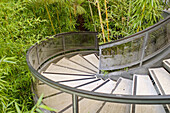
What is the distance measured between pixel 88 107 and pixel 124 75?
1.78 meters

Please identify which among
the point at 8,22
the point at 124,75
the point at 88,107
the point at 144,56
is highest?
the point at 8,22

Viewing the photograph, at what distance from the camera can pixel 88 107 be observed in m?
1.77

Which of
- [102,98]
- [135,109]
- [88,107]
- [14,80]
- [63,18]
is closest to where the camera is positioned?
[102,98]

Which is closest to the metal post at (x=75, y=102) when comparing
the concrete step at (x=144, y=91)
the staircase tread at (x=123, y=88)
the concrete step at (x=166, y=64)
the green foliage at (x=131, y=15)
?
the concrete step at (x=144, y=91)

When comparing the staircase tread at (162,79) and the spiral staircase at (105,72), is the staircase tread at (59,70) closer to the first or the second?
the spiral staircase at (105,72)

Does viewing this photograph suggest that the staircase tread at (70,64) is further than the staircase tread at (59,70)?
Yes

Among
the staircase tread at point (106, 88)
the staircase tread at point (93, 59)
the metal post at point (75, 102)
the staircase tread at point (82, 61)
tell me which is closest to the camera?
the metal post at point (75, 102)

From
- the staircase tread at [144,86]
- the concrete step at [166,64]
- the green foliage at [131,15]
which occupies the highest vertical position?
the green foliage at [131,15]

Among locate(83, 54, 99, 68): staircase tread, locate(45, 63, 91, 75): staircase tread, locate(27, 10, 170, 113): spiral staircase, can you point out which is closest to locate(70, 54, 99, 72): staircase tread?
locate(27, 10, 170, 113): spiral staircase

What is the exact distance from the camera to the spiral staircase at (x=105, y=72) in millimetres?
1603

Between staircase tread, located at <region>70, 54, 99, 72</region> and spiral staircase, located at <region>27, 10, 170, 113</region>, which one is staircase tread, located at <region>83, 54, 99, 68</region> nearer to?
spiral staircase, located at <region>27, 10, 170, 113</region>

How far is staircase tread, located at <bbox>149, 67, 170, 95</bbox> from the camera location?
7.03 ft

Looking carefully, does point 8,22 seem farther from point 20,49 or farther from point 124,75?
point 124,75

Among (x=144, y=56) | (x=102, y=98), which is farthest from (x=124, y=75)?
(x=102, y=98)
